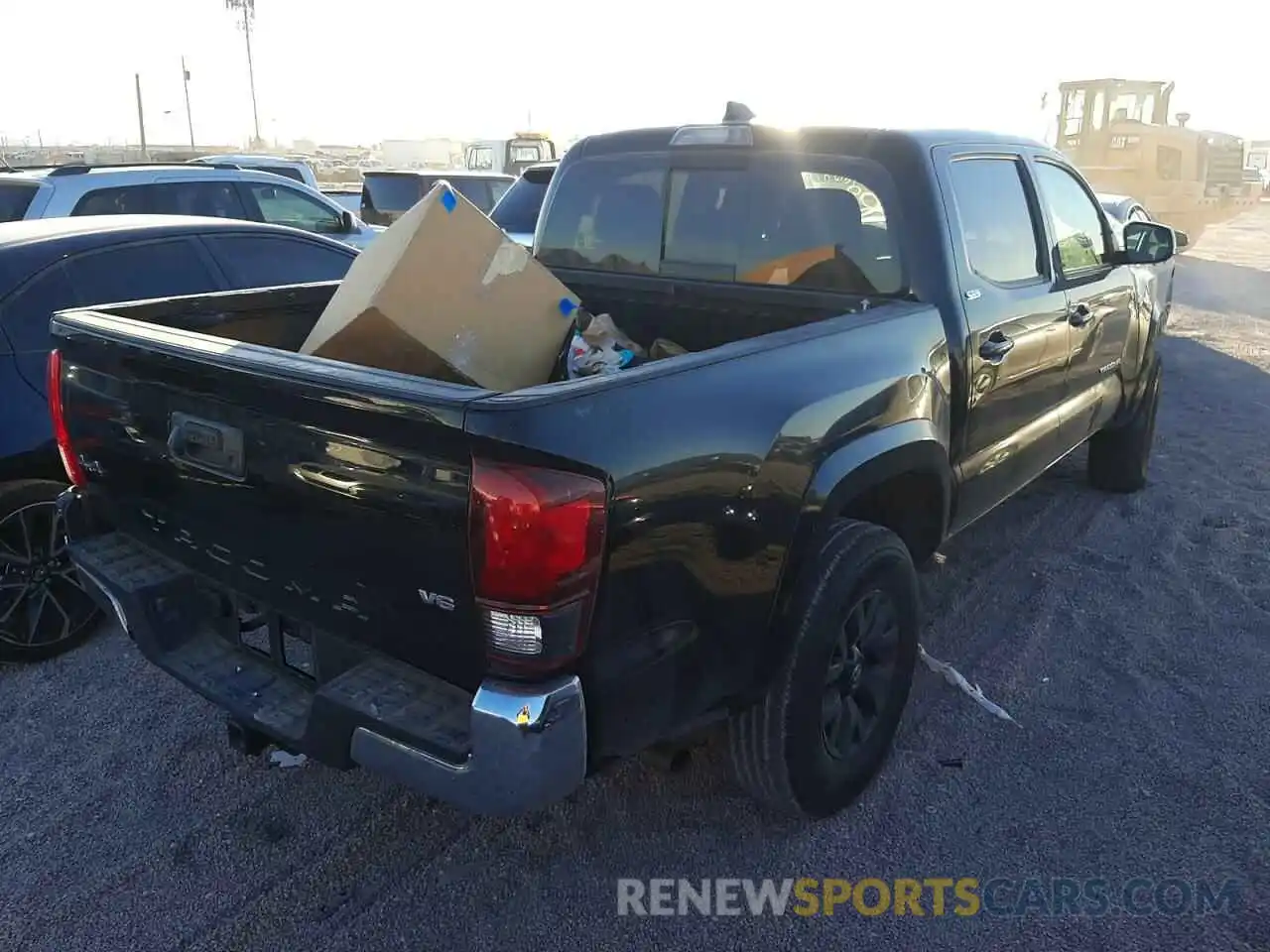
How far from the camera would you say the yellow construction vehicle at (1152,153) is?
18.8m

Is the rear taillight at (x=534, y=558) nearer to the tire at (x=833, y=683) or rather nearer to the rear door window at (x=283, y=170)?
the tire at (x=833, y=683)

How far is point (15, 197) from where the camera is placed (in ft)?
23.8

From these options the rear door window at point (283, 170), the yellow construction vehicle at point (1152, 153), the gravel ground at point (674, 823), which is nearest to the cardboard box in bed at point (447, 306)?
the gravel ground at point (674, 823)

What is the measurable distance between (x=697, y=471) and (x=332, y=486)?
0.80 metres

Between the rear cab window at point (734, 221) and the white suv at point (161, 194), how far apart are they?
14.5ft

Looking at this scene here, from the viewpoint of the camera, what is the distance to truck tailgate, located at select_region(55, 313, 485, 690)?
6.66 ft

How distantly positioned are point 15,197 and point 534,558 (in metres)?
7.14

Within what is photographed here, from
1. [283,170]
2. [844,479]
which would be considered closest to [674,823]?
[844,479]

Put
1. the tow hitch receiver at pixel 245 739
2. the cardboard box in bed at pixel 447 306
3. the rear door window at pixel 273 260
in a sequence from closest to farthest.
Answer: the tow hitch receiver at pixel 245 739 < the cardboard box in bed at pixel 447 306 < the rear door window at pixel 273 260

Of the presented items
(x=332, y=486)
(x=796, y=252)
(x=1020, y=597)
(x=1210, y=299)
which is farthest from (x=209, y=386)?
(x=1210, y=299)

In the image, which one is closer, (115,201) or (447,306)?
(447,306)

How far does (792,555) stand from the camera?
2.59 meters

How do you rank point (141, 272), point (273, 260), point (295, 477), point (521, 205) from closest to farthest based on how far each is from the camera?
point (295, 477)
point (141, 272)
point (273, 260)
point (521, 205)

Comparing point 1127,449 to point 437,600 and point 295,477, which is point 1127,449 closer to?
point 437,600
